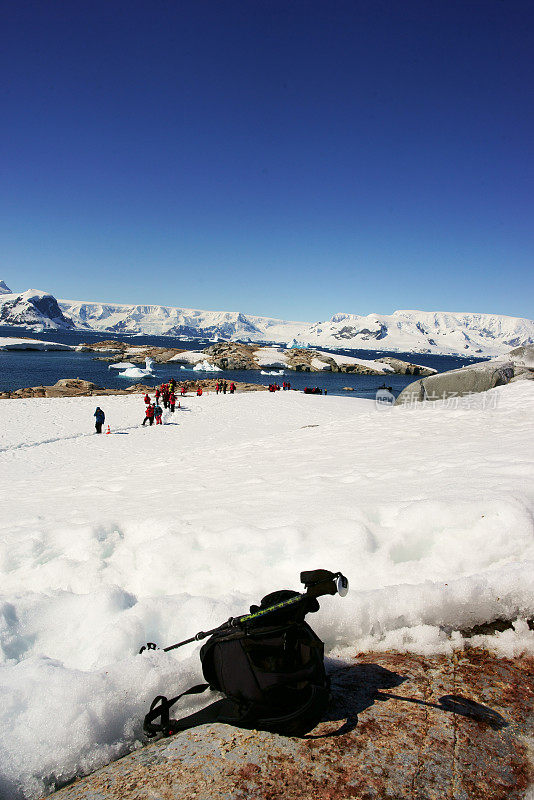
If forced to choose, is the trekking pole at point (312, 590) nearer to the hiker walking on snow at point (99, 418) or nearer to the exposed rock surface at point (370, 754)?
the exposed rock surface at point (370, 754)

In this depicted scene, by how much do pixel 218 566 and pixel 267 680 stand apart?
2394 mm

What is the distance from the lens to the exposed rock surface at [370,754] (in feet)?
5.57

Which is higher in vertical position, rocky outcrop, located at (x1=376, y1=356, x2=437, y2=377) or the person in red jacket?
rocky outcrop, located at (x1=376, y1=356, x2=437, y2=377)

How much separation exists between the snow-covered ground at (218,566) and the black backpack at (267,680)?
0.33 m

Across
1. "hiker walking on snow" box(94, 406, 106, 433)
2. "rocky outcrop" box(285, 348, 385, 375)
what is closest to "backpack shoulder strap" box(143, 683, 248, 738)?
"hiker walking on snow" box(94, 406, 106, 433)

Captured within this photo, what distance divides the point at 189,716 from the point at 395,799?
1.16 m

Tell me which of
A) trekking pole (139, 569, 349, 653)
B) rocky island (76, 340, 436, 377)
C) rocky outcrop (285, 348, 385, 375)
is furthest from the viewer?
rocky outcrop (285, 348, 385, 375)

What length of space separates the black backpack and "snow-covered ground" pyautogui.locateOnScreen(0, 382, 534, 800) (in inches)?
13.2

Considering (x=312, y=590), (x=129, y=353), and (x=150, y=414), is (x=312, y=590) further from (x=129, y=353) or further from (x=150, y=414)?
(x=129, y=353)

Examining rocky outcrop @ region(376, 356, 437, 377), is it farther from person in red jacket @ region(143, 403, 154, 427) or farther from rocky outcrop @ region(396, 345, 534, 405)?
person in red jacket @ region(143, 403, 154, 427)

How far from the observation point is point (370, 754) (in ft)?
6.09

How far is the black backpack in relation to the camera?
2010mm

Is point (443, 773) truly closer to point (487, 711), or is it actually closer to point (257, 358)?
point (487, 711)

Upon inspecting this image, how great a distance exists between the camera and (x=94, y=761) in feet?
6.84
